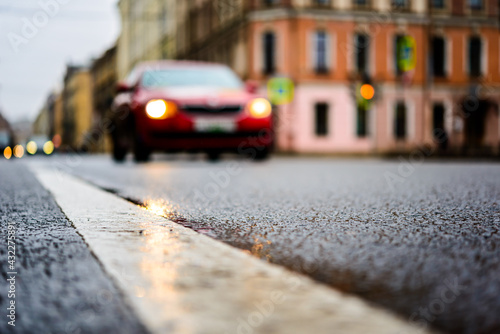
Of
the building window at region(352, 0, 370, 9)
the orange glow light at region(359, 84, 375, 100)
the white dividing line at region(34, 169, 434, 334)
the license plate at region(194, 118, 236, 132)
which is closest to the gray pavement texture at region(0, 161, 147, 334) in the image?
the white dividing line at region(34, 169, 434, 334)

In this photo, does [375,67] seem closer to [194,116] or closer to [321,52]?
[321,52]

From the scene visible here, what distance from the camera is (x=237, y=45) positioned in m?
36.3

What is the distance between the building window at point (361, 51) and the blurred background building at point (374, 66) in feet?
0.16

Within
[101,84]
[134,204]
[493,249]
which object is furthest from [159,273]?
[101,84]

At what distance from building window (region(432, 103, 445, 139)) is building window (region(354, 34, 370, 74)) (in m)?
4.10

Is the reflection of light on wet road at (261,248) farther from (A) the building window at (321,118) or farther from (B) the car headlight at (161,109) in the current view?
(A) the building window at (321,118)

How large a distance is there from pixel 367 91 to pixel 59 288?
18.9 metres

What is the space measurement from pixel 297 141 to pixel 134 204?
29.5 meters

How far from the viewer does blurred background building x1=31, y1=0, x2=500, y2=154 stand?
1348 inches

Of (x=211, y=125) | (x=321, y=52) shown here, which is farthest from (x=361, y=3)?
(x=211, y=125)

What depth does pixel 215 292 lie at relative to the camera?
1919mm

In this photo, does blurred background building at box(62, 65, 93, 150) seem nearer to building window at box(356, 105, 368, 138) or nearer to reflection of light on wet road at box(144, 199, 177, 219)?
building window at box(356, 105, 368, 138)

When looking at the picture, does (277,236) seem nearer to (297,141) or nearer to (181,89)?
(181,89)

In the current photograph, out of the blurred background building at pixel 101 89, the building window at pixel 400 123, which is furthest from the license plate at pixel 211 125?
the blurred background building at pixel 101 89
